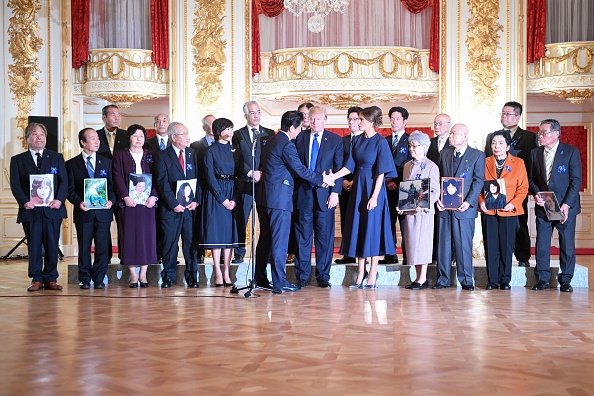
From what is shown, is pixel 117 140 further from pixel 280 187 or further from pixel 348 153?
pixel 348 153

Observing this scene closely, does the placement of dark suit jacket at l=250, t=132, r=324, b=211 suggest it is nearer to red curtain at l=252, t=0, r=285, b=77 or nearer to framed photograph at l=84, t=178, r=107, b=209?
framed photograph at l=84, t=178, r=107, b=209

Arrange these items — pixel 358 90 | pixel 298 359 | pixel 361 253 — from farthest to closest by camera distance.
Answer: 1. pixel 358 90
2. pixel 361 253
3. pixel 298 359

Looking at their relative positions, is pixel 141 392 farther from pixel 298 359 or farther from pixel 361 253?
pixel 361 253

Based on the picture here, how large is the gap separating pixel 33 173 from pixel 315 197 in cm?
264

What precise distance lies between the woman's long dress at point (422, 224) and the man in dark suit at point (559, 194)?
963mm

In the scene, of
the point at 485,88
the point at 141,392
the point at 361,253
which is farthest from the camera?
the point at 485,88

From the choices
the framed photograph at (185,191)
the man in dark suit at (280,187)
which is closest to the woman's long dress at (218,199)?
the framed photograph at (185,191)

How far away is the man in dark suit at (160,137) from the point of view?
866cm

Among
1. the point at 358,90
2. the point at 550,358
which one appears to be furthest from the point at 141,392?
the point at 358,90

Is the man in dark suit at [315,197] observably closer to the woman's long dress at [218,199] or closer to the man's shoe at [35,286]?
the woman's long dress at [218,199]

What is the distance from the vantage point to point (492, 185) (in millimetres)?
7914

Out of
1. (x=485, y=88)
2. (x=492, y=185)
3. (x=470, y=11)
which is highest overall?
(x=470, y=11)

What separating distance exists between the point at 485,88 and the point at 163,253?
622 centimetres

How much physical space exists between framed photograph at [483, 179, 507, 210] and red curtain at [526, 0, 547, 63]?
548 cm
